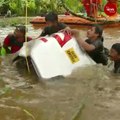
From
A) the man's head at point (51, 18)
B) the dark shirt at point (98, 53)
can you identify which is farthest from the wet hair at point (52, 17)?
the dark shirt at point (98, 53)

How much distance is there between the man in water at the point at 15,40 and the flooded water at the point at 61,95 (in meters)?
0.55

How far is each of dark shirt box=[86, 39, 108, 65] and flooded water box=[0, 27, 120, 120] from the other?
0.20 m

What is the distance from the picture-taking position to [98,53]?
706 cm

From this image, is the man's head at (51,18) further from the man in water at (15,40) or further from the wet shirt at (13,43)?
the wet shirt at (13,43)

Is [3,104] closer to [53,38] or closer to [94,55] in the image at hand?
[53,38]

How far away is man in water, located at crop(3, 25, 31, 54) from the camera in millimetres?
7472

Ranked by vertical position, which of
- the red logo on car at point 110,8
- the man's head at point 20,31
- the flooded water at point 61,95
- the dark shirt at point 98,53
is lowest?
the flooded water at point 61,95

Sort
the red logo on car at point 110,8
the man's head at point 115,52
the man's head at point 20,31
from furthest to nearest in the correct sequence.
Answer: the red logo on car at point 110,8
the man's head at point 20,31
the man's head at point 115,52

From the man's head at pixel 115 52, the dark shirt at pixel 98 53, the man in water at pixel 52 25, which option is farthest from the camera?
the man in water at pixel 52 25

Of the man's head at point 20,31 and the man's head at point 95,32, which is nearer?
the man's head at point 95,32

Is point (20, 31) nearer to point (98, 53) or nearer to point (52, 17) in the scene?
point (52, 17)

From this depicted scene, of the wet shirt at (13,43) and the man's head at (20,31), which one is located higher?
the man's head at (20,31)

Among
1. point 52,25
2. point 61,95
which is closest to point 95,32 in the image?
point 52,25

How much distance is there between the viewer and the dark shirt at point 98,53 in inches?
270
